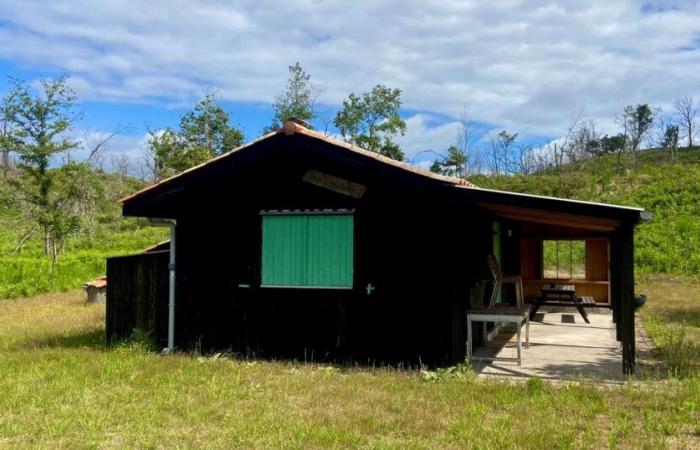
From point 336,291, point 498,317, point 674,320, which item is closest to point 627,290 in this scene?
point 498,317

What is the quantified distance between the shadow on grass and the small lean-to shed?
0.81 m

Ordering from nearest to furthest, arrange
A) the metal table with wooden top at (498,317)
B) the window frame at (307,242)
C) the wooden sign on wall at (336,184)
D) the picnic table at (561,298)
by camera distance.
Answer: the metal table with wooden top at (498,317) → the wooden sign on wall at (336,184) → the window frame at (307,242) → the picnic table at (561,298)

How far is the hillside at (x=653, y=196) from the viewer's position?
21406 mm

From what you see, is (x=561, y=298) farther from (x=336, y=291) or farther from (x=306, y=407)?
(x=306, y=407)

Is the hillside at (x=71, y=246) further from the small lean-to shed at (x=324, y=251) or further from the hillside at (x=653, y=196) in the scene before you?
the hillside at (x=653, y=196)

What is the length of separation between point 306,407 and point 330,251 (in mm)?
2752

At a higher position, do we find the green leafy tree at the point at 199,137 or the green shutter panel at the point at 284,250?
the green leafy tree at the point at 199,137

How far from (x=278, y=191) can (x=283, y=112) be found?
96.6 ft

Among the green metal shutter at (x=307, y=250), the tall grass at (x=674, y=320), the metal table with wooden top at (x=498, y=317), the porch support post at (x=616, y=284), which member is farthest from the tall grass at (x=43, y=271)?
the tall grass at (x=674, y=320)

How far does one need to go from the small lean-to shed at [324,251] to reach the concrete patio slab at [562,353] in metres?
0.58

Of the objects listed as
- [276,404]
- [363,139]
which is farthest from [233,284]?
[363,139]

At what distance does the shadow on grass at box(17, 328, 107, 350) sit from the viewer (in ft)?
30.6

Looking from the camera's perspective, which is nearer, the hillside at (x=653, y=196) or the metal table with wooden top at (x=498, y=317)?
the metal table with wooden top at (x=498, y=317)

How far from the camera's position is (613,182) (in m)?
29.5
